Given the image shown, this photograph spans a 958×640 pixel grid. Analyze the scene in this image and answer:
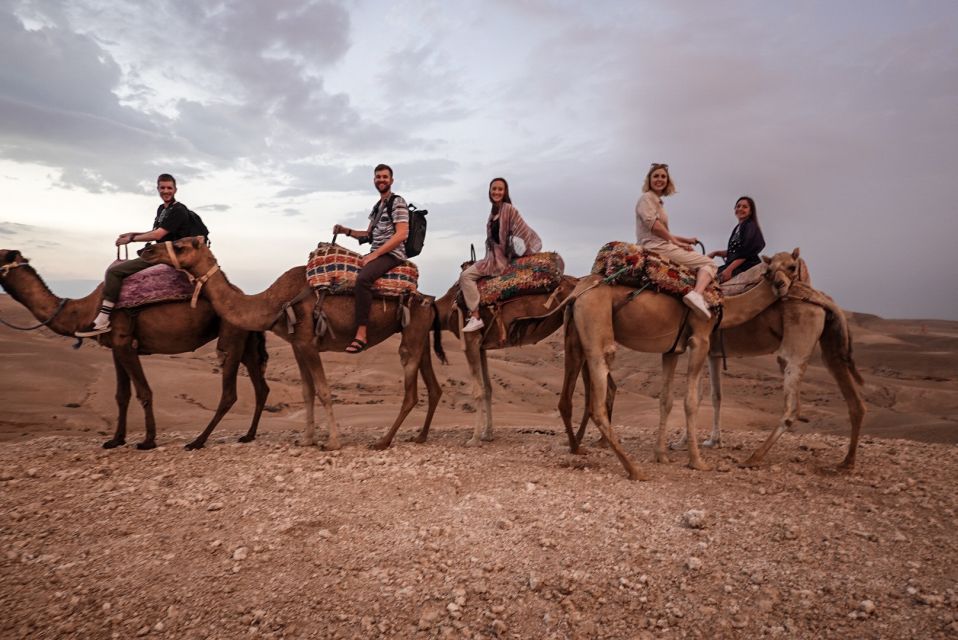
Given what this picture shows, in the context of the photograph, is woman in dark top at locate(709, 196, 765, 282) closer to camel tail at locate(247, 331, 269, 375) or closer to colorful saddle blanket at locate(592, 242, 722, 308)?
colorful saddle blanket at locate(592, 242, 722, 308)

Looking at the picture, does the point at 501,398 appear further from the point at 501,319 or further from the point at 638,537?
the point at 638,537

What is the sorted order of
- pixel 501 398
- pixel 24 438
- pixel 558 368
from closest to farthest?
pixel 24 438 → pixel 501 398 → pixel 558 368

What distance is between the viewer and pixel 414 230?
7.99 meters

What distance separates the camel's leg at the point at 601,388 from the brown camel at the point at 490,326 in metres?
1.24

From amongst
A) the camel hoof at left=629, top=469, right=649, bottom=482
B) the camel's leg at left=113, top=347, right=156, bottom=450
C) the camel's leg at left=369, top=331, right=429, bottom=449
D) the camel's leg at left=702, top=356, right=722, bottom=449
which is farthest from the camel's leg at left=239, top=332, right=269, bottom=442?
the camel's leg at left=702, top=356, right=722, bottom=449

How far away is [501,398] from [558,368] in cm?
683

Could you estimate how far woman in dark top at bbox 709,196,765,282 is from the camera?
26.3 ft

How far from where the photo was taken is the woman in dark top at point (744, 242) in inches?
316

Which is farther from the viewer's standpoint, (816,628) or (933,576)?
A: (933,576)

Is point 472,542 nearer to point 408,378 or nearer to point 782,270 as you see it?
point 408,378

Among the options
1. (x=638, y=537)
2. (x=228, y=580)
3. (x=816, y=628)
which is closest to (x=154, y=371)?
(x=228, y=580)

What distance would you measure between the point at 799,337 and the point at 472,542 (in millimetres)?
4732

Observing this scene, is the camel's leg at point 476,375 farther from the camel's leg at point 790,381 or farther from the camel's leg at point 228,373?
the camel's leg at point 790,381

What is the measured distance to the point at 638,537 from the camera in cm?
454
